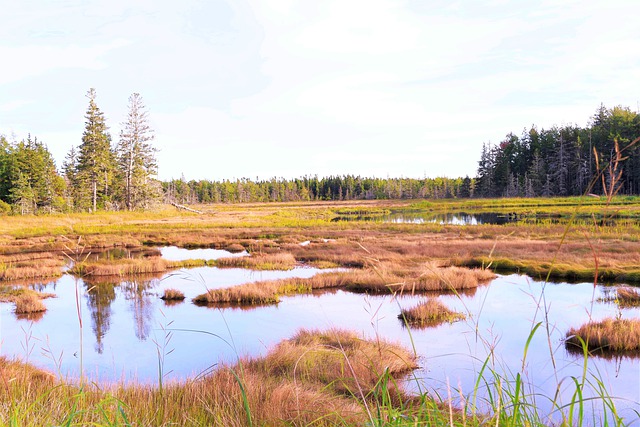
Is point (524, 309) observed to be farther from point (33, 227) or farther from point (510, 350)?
point (33, 227)

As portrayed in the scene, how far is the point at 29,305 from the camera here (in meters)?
16.0

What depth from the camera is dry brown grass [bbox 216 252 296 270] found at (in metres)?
24.8

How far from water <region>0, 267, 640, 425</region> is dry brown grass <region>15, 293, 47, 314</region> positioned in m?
0.35

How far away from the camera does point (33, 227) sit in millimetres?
45906

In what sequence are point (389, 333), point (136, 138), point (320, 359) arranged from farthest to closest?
point (136, 138) → point (389, 333) → point (320, 359)

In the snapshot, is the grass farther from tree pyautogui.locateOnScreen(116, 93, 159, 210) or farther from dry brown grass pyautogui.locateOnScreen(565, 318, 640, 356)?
tree pyautogui.locateOnScreen(116, 93, 159, 210)

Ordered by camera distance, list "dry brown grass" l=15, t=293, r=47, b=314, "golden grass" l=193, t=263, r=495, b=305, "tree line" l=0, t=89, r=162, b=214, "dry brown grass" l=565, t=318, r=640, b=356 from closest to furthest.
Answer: "dry brown grass" l=565, t=318, r=640, b=356
"dry brown grass" l=15, t=293, r=47, b=314
"golden grass" l=193, t=263, r=495, b=305
"tree line" l=0, t=89, r=162, b=214

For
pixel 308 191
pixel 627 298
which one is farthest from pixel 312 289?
pixel 308 191

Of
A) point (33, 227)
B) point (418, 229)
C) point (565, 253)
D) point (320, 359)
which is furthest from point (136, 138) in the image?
point (320, 359)

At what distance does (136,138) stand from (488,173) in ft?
291

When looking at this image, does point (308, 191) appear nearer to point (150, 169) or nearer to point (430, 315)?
point (150, 169)

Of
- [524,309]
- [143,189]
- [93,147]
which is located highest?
[93,147]

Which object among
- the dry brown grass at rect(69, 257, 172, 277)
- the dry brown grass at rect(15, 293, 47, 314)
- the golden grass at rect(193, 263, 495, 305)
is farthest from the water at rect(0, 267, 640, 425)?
the dry brown grass at rect(69, 257, 172, 277)

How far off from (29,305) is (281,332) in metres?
9.52
